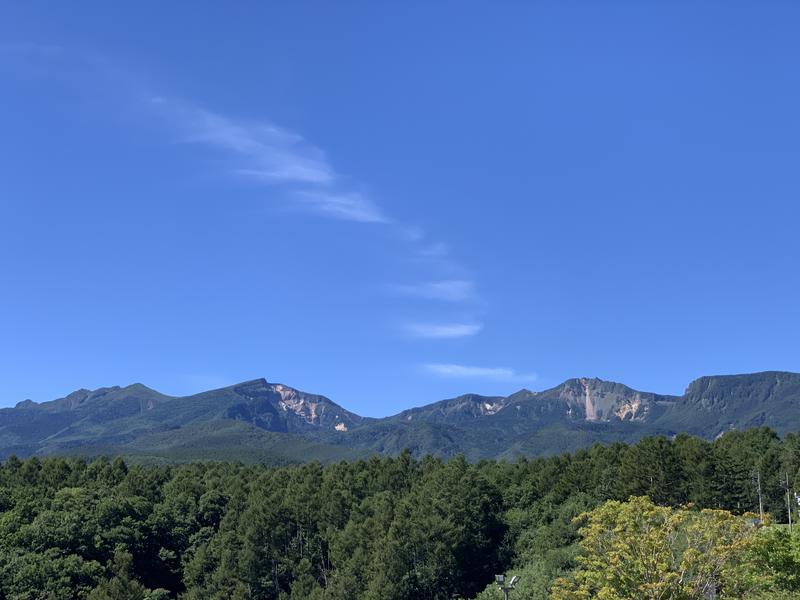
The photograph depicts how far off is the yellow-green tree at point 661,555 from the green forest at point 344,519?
24.7 meters

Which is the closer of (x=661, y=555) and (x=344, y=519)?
(x=661, y=555)

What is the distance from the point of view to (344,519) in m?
101

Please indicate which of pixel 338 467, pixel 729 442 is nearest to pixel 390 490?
pixel 338 467

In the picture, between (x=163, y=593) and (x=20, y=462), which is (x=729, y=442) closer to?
(x=163, y=593)

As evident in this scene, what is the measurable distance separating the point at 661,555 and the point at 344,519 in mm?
71265

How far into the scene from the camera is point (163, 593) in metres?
82.4

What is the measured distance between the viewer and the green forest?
79.9 meters

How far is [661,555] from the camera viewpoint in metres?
35.0

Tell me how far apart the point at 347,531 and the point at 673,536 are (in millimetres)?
58896

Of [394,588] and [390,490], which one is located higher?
[390,490]

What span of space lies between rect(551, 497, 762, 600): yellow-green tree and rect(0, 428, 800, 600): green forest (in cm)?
2471

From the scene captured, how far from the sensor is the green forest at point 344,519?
262ft

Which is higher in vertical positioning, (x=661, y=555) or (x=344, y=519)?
(x=661, y=555)

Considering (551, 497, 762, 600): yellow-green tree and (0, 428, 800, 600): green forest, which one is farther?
(0, 428, 800, 600): green forest
